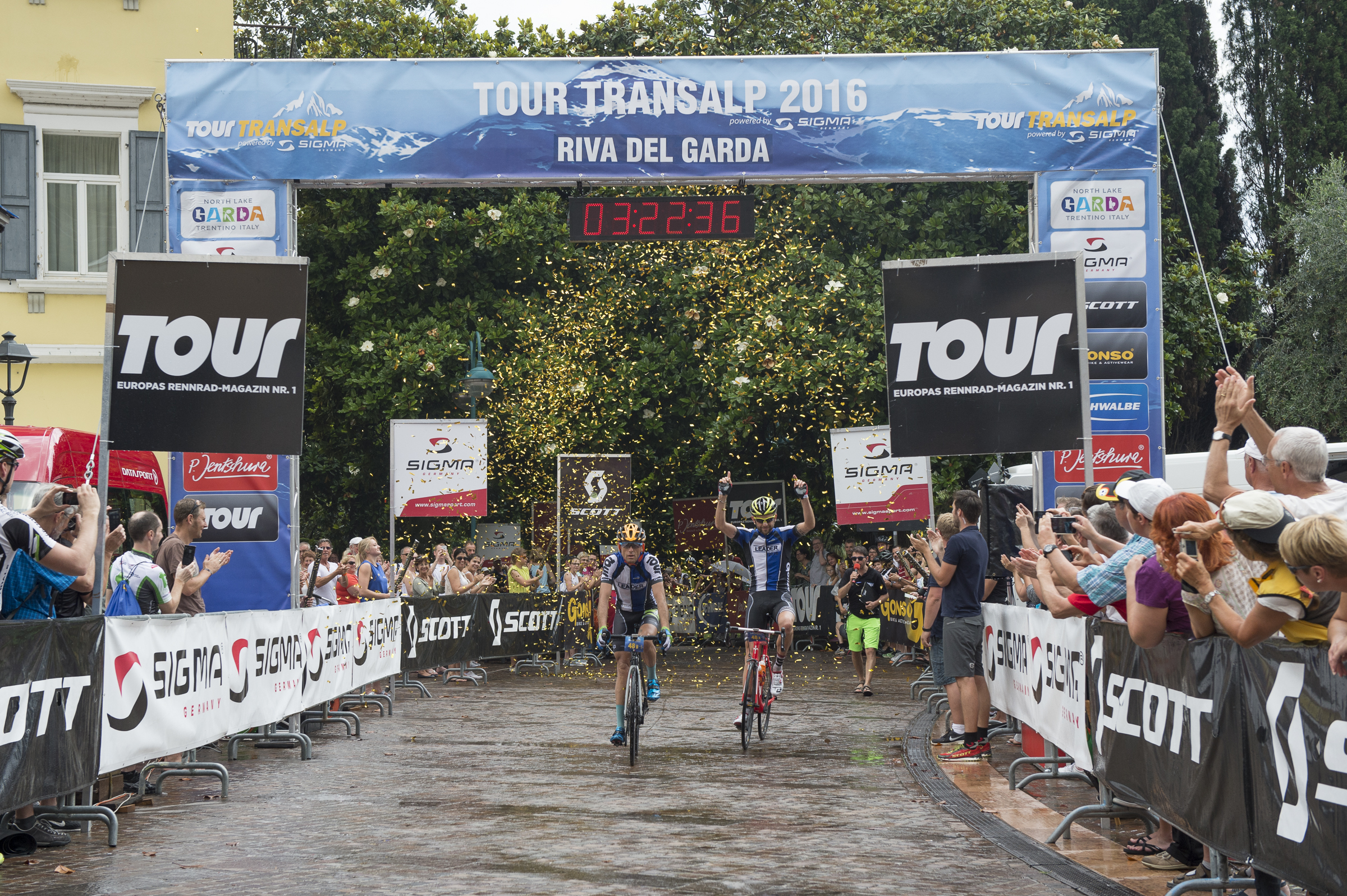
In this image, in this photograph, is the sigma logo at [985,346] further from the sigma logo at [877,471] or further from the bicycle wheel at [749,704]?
the sigma logo at [877,471]

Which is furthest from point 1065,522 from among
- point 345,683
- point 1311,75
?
point 1311,75

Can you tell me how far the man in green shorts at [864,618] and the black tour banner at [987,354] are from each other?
7.27m

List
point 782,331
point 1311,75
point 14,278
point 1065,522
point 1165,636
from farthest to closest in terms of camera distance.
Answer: point 1311,75
point 782,331
point 14,278
point 1065,522
point 1165,636

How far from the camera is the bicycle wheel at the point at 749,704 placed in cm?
1219

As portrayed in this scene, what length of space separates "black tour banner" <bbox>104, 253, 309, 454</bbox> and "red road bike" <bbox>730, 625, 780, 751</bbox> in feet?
14.7

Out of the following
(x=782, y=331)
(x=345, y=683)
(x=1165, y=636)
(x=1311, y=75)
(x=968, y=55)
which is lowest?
(x=345, y=683)

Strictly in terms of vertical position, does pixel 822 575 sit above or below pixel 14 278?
below

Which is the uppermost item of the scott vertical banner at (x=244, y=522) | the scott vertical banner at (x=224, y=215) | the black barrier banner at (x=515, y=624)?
the scott vertical banner at (x=224, y=215)

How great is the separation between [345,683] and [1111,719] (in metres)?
9.27

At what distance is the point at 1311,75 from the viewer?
42094mm

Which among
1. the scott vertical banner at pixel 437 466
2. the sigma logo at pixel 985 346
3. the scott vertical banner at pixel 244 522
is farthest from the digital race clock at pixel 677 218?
the sigma logo at pixel 985 346

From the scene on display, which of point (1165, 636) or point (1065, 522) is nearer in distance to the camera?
point (1165, 636)

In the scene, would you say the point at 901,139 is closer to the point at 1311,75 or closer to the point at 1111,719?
the point at 1111,719

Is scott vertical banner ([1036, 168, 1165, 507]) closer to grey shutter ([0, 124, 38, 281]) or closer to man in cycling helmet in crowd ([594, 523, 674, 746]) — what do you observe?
man in cycling helmet in crowd ([594, 523, 674, 746])
